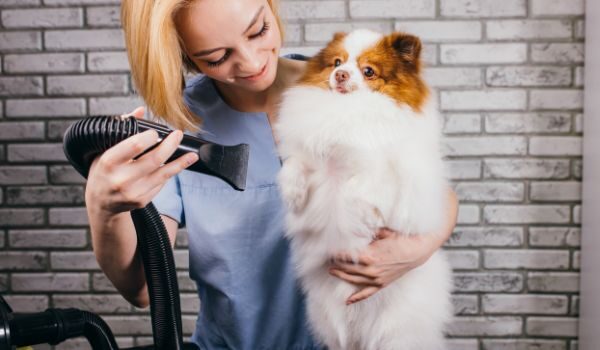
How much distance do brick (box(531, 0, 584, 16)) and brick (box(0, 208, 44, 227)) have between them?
2.47 meters

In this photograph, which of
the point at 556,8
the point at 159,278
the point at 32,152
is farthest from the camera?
the point at 32,152

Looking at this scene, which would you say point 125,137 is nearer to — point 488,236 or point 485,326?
point 488,236

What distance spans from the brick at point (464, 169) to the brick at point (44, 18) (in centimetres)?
184

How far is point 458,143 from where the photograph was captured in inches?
92.1

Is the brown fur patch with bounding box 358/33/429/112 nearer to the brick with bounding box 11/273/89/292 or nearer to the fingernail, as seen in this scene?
the fingernail

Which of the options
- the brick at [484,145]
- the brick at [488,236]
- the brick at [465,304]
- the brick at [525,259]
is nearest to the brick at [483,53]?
the brick at [484,145]

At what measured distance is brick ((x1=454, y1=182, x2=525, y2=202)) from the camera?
2.34 m

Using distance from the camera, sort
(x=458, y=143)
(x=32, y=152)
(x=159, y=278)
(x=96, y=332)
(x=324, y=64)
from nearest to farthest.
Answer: (x=96, y=332) → (x=159, y=278) → (x=324, y=64) → (x=458, y=143) → (x=32, y=152)

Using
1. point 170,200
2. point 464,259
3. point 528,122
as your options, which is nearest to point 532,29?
point 528,122

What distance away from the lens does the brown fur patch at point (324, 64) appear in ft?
4.15

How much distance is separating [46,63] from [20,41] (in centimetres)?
15

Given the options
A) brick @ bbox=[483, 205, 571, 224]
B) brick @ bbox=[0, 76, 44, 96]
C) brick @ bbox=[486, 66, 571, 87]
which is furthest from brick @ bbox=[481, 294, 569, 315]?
brick @ bbox=[0, 76, 44, 96]

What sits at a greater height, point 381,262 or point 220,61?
point 220,61

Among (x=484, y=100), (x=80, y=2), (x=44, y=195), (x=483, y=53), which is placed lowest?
(x=44, y=195)
